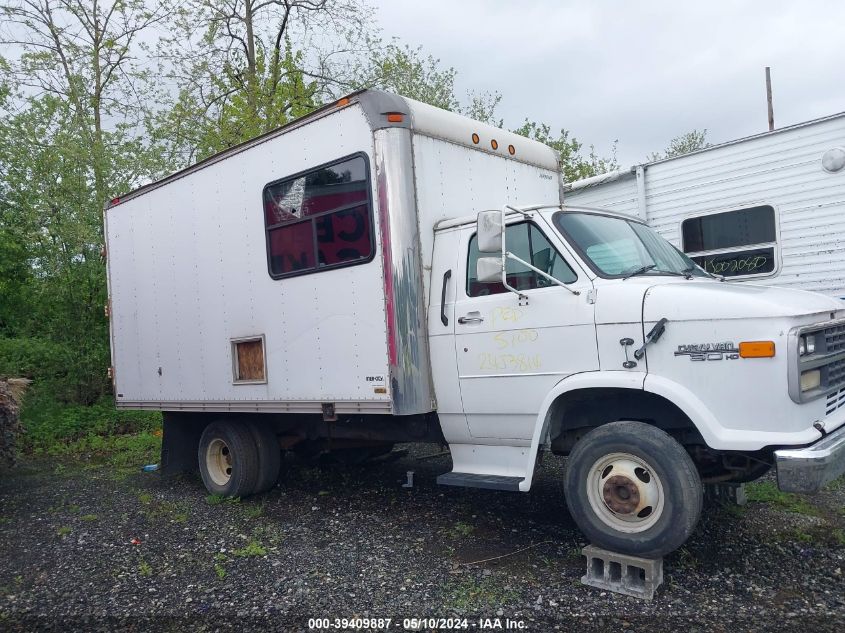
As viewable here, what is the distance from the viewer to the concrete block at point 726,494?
205 inches

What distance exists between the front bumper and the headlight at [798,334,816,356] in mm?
510

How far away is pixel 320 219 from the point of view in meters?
5.56

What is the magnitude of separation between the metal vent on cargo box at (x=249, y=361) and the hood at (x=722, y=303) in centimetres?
339

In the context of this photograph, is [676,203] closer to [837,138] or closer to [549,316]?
[837,138]

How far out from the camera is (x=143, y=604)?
4281 mm

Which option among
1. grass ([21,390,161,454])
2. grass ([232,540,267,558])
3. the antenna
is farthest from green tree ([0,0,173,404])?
the antenna

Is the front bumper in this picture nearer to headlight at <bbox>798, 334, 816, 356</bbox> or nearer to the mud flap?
headlight at <bbox>798, 334, 816, 356</bbox>

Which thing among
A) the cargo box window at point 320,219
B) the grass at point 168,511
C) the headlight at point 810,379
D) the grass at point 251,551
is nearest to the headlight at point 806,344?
the headlight at point 810,379

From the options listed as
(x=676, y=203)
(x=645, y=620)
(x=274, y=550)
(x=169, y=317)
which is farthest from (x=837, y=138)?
(x=169, y=317)

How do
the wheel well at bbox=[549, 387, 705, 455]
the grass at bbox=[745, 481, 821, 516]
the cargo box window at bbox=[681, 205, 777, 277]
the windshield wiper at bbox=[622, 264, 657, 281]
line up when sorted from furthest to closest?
the cargo box window at bbox=[681, 205, 777, 277] < the grass at bbox=[745, 481, 821, 516] < the windshield wiper at bbox=[622, 264, 657, 281] < the wheel well at bbox=[549, 387, 705, 455]

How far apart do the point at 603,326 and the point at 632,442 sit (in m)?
0.71

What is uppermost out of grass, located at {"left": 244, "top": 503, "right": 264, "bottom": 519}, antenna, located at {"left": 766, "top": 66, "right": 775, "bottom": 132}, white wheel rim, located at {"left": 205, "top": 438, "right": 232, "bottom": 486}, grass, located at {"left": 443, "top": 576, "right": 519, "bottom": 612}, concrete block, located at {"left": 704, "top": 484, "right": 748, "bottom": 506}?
antenna, located at {"left": 766, "top": 66, "right": 775, "bottom": 132}

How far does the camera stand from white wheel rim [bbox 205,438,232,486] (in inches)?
274

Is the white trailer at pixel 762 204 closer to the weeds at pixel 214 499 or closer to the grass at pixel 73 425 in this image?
the weeds at pixel 214 499
